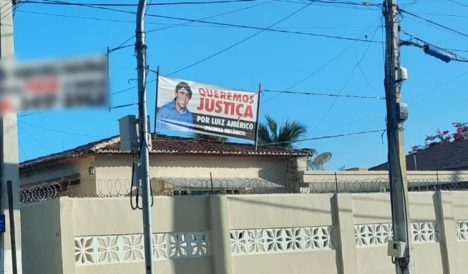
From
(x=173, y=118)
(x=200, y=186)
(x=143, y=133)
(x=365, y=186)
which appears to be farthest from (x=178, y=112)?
Result: (x=365, y=186)

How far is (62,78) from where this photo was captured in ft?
27.2

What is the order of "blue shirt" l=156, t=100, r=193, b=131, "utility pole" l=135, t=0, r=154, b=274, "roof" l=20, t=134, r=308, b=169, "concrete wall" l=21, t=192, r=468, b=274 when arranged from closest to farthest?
1. "utility pole" l=135, t=0, r=154, b=274
2. "concrete wall" l=21, t=192, r=468, b=274
3. "blue shirt" l=156, t=100, r=193, b=131
4. "roof" l=20, t=134, r=308, b=169

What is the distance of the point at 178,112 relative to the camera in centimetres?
1436

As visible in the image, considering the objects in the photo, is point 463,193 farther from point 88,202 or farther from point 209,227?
point 88,202

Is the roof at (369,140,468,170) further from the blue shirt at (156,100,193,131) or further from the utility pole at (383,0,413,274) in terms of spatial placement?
the blue shirt at (156,100,193,131)

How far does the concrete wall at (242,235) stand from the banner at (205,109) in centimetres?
243

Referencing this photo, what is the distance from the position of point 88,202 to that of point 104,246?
78 cm

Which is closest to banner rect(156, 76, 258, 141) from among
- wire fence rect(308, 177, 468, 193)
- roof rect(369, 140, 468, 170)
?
wire fence rect(308, 177, 468, 193)

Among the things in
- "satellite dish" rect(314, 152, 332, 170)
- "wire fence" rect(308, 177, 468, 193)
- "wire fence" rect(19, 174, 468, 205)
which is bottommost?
"wire fence" rect(308, 177, 468, 193)

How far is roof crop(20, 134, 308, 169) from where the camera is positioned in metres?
19.6

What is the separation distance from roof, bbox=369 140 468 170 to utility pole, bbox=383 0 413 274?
62.8 ft

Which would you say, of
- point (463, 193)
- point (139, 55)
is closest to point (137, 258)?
point (139, 55)

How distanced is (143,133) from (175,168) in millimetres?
10970

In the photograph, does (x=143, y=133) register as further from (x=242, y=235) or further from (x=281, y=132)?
(x=281, y=132)
